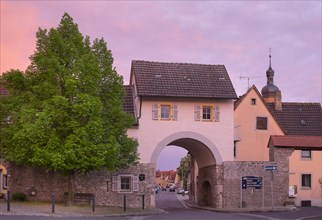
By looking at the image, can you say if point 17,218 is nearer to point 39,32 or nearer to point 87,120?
point 87,120

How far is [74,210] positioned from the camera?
31.9 m

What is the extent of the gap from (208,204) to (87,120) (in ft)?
57.9

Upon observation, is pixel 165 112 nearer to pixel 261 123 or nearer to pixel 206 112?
pixel 206 112

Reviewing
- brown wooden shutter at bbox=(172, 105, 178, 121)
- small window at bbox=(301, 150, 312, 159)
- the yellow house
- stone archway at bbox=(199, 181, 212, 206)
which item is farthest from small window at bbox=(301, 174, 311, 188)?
brown wooden shutter at bbox=(172, 105, 178, 121)

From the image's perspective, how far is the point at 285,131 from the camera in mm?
51812

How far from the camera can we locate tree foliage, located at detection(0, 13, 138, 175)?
33.2 m

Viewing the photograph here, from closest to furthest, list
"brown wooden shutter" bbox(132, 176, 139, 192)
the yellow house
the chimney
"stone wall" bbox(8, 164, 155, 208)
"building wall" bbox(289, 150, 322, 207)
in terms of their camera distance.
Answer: "stone wall" bbox(8, 164, 155, 208), "brown wooden shutter" bbox(132, 176, 139, 192), "building wall" bbox(289, 150, 322, 207), the yellow house, the chimney

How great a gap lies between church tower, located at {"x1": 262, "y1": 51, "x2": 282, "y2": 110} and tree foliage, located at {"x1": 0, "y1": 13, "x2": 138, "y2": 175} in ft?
75.1

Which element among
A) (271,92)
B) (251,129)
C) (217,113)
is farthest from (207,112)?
(271,92)

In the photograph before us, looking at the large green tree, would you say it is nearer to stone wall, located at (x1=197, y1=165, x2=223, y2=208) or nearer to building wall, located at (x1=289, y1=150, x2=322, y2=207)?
stone wall, located at (x1=197, y1=165, x2=223, y2=208)

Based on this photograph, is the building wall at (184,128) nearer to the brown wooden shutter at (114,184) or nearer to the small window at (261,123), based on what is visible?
the brown wooden shutter at (114,184)

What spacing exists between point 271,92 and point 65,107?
35.8 m

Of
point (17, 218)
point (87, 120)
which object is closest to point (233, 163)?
point (87, 120)

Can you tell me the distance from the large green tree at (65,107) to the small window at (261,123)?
58.3ft
